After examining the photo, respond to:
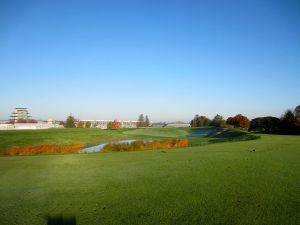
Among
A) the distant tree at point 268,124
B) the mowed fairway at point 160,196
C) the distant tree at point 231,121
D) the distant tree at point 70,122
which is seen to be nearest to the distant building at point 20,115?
the distant tree at point 70,122

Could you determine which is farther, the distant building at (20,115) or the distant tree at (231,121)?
the distant building at (20,115)

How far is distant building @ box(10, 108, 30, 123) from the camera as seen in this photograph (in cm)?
16338

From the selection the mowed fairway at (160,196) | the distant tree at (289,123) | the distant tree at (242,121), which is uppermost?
the distant tree at (242,121)

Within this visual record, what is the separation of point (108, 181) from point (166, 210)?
391 centimetres

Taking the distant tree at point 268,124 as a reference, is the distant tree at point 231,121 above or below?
above

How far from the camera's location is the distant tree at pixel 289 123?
5831cm

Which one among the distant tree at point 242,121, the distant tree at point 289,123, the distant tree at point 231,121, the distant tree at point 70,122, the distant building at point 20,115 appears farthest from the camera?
the distant building at point 20,115

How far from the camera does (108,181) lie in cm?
955

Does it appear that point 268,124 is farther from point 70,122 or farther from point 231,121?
point 70,122

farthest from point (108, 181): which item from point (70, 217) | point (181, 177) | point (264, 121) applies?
point (264, 121)

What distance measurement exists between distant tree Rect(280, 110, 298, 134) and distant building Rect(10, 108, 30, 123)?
155 m

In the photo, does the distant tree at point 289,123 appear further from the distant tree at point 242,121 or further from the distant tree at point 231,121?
the distant tree at point 231,121

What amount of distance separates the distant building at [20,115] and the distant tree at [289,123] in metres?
155

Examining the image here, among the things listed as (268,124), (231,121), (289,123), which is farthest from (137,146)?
(231,121)
